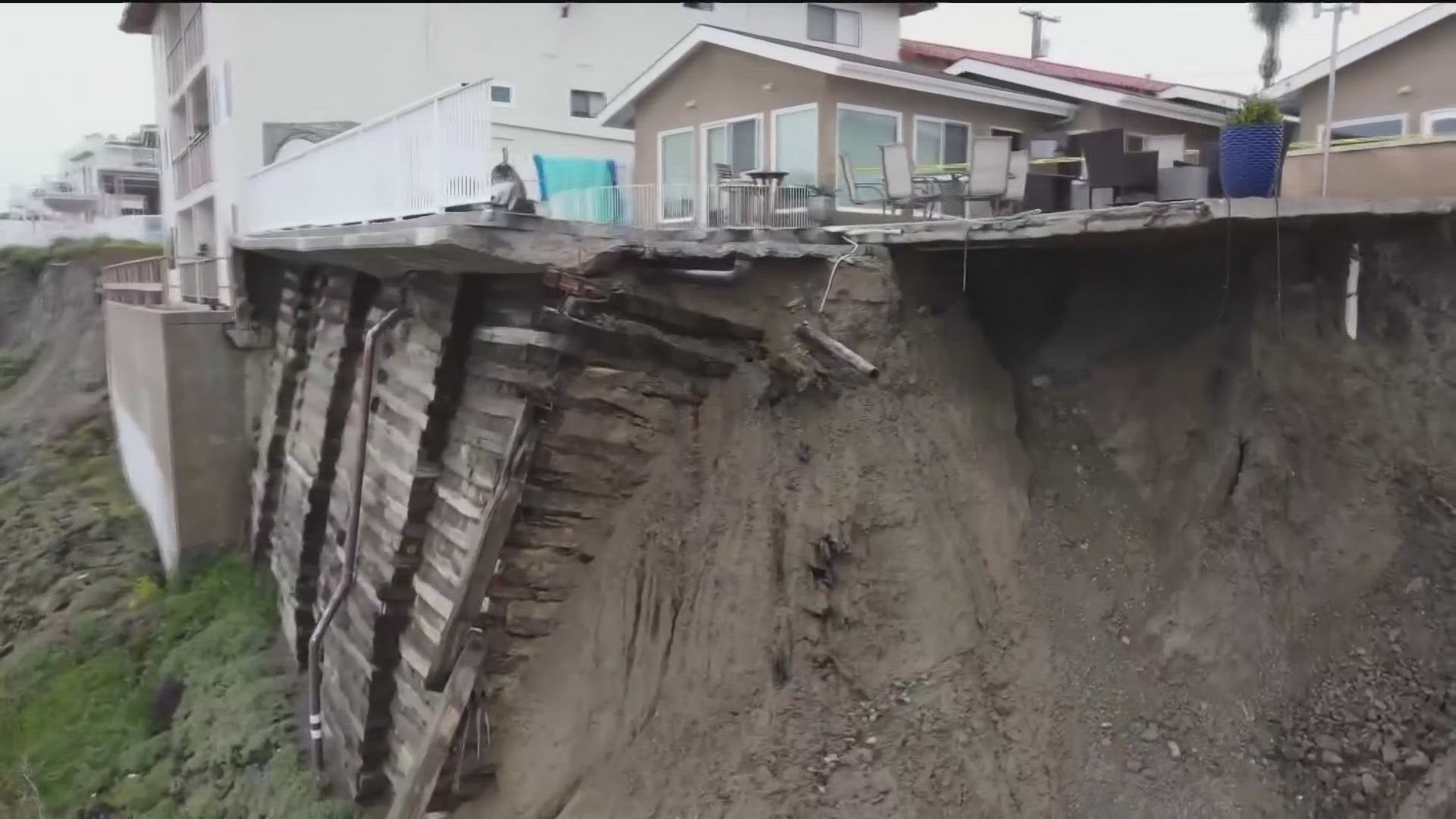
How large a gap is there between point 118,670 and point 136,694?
73cm

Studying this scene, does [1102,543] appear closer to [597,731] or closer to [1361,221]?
[1361,221]

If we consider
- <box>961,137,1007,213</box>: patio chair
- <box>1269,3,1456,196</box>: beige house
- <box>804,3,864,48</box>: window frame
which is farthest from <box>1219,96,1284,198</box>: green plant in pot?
<box>804,3,864,48</box>: window frame

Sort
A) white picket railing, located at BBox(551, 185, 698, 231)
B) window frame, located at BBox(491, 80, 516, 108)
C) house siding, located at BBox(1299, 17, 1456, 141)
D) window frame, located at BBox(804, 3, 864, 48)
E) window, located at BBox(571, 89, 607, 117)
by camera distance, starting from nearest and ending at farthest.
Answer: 1. house siding, located at BBox(1299, 17, 1456, 141)
2. white picket railing, located at BBox(551, 185, 698, 231)
3. window frame, located at BBox(491, 80, 516, 108)
4. window, located at BBox(571, 89, 607, 117)
5. window frame, located at BBox(804, 3, 864, 48)

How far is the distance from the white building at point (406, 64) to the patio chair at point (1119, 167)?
8.83 metres

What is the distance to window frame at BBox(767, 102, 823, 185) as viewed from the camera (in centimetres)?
1220

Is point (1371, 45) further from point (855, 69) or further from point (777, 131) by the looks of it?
point (777, 131)

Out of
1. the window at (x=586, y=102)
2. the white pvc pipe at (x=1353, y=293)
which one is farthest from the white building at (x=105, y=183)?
the white pvc pipe at (x=1353, y=293)

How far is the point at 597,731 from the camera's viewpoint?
690cm

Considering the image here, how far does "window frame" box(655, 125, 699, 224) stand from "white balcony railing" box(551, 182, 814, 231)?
0.01 m

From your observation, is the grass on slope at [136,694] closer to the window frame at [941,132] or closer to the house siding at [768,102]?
the house siding at [768,102]

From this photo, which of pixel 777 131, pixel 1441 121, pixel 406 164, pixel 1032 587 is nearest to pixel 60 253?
pixel 777 131

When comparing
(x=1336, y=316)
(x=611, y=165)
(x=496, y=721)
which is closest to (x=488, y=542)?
(x=496, y=721)

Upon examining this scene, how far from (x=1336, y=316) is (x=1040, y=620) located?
288 cm

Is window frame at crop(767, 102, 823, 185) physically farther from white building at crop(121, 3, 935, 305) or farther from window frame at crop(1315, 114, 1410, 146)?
window frame at crop(1315, 114, 1410, 146)
